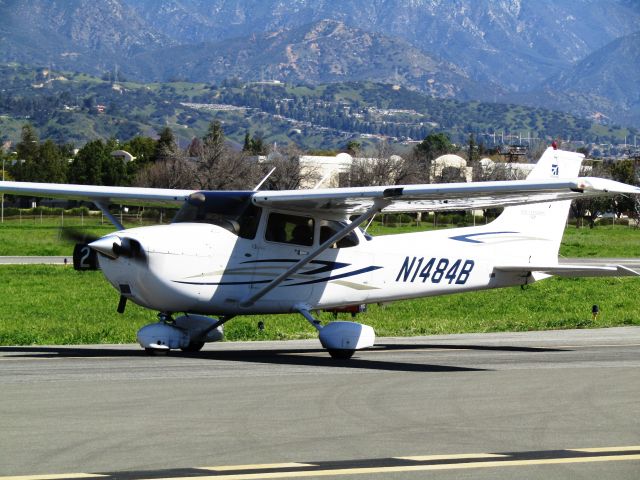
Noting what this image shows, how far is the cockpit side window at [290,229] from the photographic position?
55.2 feet

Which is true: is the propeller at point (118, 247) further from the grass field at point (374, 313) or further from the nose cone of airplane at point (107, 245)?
the grass field at point (374, 313)

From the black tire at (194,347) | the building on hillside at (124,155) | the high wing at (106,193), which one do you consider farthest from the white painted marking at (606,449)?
the building on hillside at (124,155)

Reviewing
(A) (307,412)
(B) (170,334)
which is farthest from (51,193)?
(A) (307,412)

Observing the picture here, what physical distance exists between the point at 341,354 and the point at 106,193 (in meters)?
4.51

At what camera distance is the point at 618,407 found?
1164 centimetres

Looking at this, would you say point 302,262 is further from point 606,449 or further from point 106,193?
point 606,449

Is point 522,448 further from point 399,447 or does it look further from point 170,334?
point 170,334

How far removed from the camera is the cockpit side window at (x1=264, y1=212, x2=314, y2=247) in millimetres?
16812

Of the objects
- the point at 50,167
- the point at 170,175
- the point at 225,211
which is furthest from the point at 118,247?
the point at 50,167

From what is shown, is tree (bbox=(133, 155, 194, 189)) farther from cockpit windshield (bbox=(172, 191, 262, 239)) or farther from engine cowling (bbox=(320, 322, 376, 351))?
engine cowling (bbox=(320, 322, 376, 351))

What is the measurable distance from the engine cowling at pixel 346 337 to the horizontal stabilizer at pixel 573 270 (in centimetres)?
333

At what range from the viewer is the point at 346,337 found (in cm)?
1636

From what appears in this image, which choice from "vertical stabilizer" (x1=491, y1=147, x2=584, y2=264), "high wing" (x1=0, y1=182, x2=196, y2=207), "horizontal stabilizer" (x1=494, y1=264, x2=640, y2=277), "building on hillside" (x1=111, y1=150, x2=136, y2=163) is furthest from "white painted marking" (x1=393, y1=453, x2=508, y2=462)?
"building on hillside" (x1=111, y1=150, x2=136, y2=163)

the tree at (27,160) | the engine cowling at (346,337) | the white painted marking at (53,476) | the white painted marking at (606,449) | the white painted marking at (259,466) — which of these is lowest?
the tree at (27,160)
